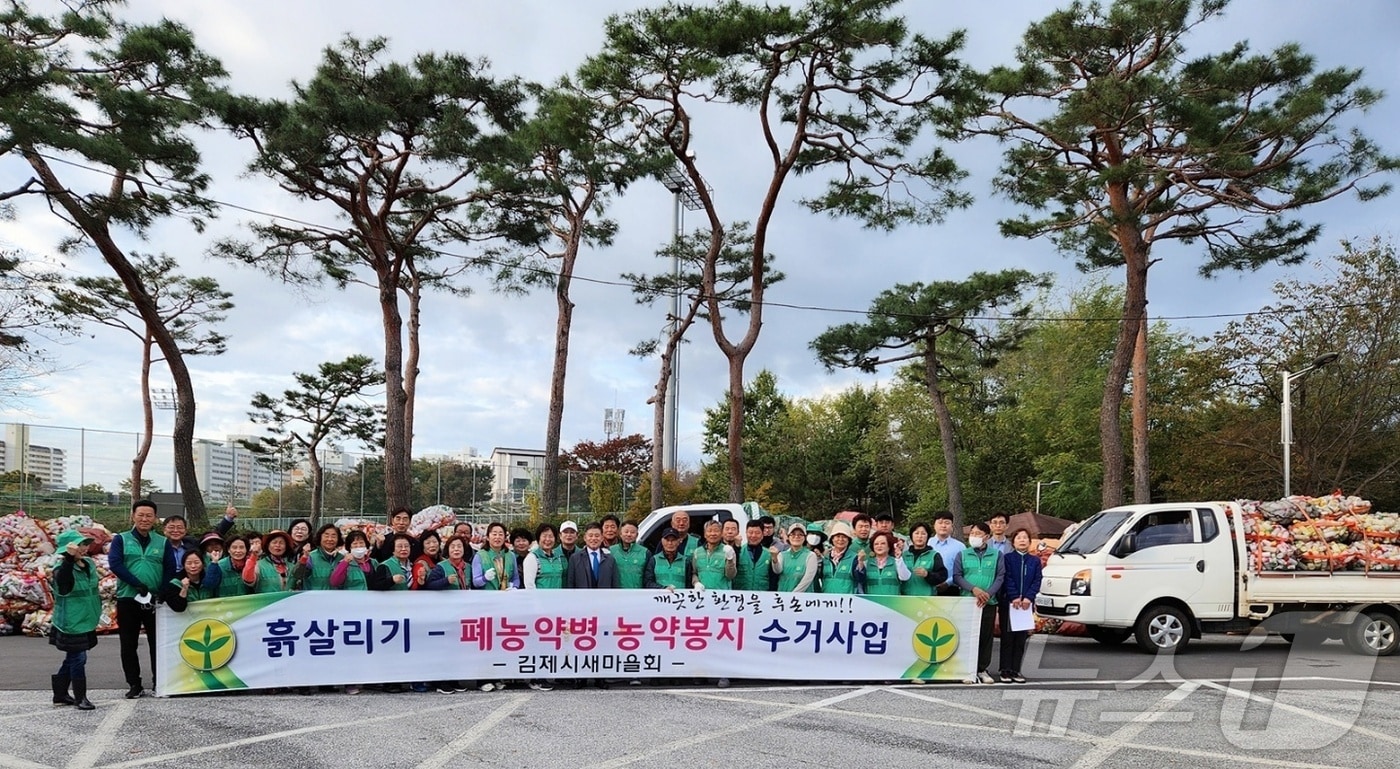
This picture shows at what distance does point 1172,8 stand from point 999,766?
1822 centimetres

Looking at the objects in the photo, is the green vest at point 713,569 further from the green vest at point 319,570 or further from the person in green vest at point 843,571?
the green vest at point 319,570

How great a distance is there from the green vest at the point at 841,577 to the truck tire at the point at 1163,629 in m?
3.82

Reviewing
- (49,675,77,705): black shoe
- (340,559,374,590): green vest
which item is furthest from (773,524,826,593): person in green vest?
(49,675,77,705): black shoe

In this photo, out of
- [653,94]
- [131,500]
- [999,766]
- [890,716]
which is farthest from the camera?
[131,500]

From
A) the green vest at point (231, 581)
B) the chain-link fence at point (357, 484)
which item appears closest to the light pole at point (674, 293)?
the chain-link fence at point (357, 484)

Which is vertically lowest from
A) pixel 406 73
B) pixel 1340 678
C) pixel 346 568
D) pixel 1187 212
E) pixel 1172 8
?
pixel 1340 678

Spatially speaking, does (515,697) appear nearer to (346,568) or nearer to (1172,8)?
(346,568)

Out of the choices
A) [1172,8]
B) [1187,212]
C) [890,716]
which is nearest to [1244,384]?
[1187,212]

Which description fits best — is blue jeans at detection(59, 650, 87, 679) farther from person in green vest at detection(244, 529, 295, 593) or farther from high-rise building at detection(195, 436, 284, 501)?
high-rise building at detection(195, 436, 284, 501)

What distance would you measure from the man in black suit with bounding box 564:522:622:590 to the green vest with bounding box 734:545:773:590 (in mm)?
1127

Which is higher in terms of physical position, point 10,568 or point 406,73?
point 406,73

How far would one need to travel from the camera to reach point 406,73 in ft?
61.7

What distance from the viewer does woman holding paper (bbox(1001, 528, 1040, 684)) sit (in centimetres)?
948

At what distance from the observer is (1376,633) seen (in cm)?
1158
